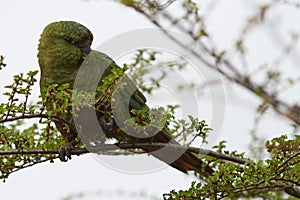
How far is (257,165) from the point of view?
2.03 metres

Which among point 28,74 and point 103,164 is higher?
point 103,164

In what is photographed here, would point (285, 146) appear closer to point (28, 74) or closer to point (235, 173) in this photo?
point (235, 173)

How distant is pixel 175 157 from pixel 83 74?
29.9 inches

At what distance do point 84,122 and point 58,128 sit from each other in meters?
0.41

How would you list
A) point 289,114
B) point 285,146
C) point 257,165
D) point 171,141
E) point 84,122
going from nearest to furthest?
point 289,114, point 257,165, point 285,146, point 84,122, point 171,141

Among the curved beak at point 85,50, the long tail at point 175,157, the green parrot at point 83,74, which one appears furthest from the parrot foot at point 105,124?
the curved beak at point 85,50

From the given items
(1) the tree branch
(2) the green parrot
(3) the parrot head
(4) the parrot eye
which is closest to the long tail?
(2) the green parrot

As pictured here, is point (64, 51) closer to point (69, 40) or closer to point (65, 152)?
point (69, 40)

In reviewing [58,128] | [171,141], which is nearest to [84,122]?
[58,128]

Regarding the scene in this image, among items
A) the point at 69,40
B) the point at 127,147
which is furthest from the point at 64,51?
the point at 127,147

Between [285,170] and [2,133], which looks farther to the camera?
[2,133]

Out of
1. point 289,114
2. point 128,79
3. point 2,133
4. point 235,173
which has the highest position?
point 128,79

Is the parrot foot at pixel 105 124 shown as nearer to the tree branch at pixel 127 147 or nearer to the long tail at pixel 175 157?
the tree branch at pixel 127 147

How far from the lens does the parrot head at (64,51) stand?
2959 mm
